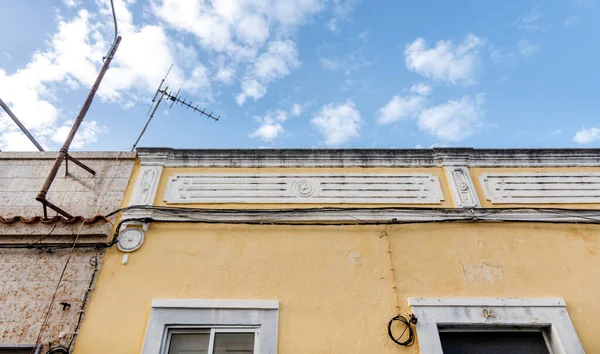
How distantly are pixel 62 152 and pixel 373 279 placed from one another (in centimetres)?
484

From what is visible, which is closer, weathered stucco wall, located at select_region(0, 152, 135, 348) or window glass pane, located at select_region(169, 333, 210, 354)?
window glass pane, located at select_region(169, 333, 210, 354)

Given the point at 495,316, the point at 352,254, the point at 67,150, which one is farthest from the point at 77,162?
the point at 495,316

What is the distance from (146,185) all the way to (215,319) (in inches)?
95.1

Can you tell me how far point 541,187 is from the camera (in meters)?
5.80

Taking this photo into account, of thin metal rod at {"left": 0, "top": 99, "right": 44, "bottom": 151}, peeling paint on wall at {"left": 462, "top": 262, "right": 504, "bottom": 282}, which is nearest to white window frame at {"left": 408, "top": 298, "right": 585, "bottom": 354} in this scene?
peeling paint on wall at {"left": 462, "top": 262, "right": 504, "bottom": 282}

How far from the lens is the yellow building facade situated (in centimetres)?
449

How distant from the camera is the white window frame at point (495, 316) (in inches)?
174

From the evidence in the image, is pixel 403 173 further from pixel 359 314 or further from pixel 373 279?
pixel 359 314

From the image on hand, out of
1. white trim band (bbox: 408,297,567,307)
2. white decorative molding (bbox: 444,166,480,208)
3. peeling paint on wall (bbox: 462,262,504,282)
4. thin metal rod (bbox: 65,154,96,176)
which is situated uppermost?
thin metal rod (bbox: 65,154,96,176)

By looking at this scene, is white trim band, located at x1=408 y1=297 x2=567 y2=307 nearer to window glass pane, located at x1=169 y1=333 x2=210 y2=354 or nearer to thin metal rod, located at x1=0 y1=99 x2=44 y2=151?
window glass pane, located at x1=169 y1=333 x2=210 y2=354

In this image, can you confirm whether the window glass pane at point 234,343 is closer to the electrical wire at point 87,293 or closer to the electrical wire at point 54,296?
the electrical wire at point 87,293

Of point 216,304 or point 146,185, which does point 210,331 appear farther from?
point 146,185

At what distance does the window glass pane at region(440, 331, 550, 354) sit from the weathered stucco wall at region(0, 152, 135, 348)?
455cm

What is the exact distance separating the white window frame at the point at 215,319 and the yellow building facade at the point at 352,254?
0.05 ft
